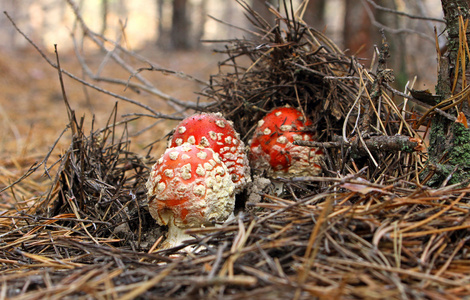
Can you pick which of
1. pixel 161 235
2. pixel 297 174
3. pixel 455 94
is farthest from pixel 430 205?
pixel 161 235

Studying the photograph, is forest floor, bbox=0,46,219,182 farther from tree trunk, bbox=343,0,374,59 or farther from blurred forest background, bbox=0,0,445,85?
tree trunk, bbox=343,0,374,59

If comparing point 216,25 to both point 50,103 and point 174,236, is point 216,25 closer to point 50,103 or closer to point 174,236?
point 50,103

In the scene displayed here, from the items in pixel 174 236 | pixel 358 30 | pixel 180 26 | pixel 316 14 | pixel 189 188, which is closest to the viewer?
pixel 189 188

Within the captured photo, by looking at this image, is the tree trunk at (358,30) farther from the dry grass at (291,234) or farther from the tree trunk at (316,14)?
the dry grass at (291,234)

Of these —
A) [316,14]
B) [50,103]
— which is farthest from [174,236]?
[50,103]

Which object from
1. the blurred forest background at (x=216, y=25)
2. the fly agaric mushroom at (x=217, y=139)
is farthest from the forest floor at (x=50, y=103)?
the blurred forest background at (x=216, y=25)
